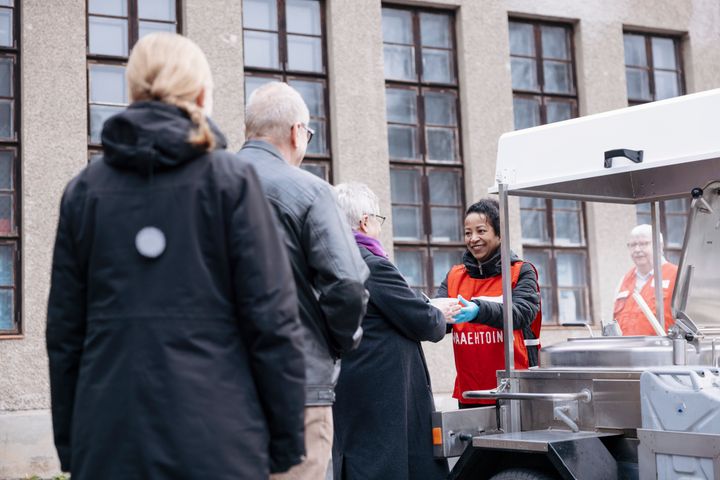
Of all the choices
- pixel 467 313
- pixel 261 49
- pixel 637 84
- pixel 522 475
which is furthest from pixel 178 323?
pixel 637 84

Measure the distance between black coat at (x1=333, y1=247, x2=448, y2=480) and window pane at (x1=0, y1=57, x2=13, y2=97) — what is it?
6.31 meters

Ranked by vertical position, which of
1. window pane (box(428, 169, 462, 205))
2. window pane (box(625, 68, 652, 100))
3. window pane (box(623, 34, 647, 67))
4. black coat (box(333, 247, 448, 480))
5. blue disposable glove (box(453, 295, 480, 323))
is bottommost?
black coat (box(333, 247, 448, 480))

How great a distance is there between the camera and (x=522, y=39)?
1215 cm

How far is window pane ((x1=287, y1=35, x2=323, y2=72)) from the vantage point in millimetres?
11016

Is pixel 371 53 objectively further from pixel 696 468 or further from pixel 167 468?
pixel 167 468

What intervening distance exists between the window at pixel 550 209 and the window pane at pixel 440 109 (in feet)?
2.60

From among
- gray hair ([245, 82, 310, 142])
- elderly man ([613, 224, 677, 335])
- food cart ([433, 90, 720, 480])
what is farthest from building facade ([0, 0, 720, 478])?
gray hair ([245, 82, 310, 142])

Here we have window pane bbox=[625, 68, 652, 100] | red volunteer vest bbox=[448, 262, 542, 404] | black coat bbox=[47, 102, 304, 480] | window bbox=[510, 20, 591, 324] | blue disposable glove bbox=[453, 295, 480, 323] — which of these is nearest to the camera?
black coat bbox=[47, 102, 304, 480]

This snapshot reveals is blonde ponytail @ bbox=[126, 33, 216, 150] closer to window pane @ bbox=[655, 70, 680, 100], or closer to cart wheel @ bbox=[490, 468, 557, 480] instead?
cart wheel @ bbox=[490, 468, 557, 480]

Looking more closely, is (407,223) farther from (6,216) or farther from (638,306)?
(638,306)

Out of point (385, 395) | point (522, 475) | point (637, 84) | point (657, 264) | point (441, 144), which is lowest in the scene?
point (522, 475)

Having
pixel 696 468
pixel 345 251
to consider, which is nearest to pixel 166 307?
pixel 345 251

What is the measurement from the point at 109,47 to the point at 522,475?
7349 millimetres

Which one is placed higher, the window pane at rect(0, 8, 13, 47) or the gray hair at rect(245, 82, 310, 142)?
the window pane at rect(0, 8, 13, 47)
